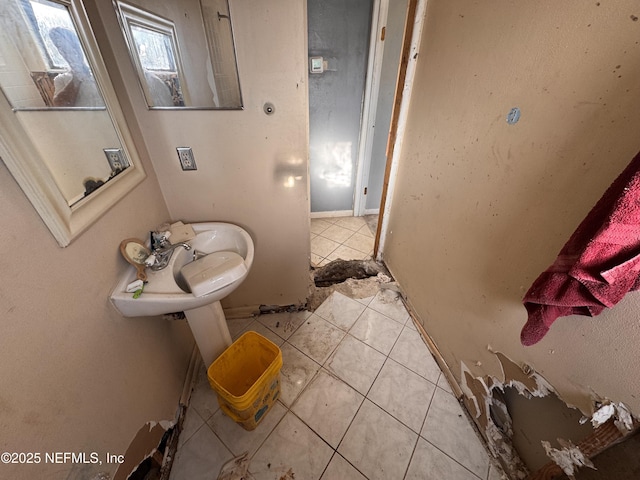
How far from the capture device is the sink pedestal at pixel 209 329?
1.06 metres

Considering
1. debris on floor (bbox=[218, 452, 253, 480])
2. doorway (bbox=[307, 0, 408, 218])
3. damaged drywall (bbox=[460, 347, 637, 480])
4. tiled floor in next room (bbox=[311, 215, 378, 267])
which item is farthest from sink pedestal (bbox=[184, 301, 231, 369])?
doorway (bbox=[307, 0, 408, 218])

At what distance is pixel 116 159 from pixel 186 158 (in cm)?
26

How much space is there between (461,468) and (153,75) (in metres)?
2.04

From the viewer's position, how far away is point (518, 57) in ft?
2.56

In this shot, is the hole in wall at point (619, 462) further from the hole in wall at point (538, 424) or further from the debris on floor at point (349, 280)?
the debris on floor at point (349, 280)

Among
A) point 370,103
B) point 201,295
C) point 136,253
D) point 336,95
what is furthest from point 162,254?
point 370,103

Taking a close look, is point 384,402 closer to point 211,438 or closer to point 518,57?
point 211,438

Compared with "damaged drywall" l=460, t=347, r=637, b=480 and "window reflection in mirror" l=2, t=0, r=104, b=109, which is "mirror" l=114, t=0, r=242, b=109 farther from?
"damaged drywall" l=460, t=347, r=637, b=480

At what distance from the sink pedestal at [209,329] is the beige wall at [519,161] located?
116 centimetres

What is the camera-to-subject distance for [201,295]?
0.86 meters

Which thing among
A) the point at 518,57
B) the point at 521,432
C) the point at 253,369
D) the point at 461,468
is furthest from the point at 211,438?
the point at 518,57

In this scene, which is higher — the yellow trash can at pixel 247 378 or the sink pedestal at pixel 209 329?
the sink pedestal at pixel 209 329

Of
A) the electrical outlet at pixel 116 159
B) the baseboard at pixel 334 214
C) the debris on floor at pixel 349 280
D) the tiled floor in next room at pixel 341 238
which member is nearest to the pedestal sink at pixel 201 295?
the electrical outlet at pixel 116 159

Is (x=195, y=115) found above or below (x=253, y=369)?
above
